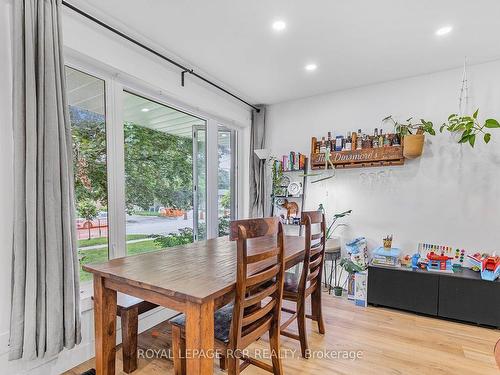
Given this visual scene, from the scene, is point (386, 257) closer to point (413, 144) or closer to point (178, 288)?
point (413, 144)

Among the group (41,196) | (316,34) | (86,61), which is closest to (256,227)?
(41,196)

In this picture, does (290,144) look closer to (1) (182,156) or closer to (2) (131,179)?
(1) (182,156)

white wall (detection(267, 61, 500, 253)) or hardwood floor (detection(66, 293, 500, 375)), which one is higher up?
white wall (detection(267, 61, 500, 253))

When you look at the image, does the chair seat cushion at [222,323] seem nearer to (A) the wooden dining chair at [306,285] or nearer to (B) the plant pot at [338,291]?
(A) the wooden dining chair at [306,285]

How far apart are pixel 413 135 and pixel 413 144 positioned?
0.33ft

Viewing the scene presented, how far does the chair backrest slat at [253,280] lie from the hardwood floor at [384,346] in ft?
2.04

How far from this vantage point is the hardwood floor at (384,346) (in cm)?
196

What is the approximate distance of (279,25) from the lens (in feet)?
7.24

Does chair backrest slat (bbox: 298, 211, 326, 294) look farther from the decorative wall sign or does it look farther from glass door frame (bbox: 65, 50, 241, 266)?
glass door frame (bbox: 65, 50, 241, 266)

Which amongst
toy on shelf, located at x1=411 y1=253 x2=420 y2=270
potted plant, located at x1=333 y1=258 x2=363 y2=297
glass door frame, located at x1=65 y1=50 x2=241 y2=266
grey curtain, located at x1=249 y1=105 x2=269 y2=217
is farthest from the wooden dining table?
grey curtain, located at x1=249 y1=105 x2=269 y2=217

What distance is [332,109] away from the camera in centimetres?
370

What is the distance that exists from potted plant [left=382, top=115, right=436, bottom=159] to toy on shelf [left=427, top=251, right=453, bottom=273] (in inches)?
43.4

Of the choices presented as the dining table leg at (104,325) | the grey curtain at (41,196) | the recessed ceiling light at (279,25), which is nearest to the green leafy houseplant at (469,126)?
the recessed ceiling light at (279,25)

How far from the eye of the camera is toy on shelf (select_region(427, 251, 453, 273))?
2799 millimetres
